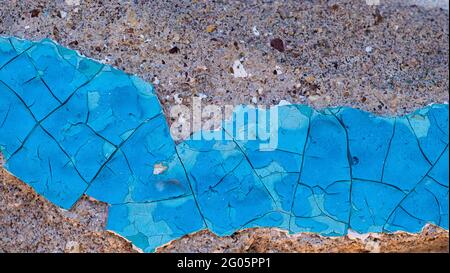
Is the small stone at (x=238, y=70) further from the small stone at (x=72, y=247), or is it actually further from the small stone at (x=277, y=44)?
the small stone at (x=72, y=247)

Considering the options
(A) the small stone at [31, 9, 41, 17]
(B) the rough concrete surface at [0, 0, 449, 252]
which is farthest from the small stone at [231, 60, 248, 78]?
(A) the small stone at [31, 9, 41, 17]

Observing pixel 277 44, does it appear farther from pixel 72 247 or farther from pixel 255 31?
pixel 72 247

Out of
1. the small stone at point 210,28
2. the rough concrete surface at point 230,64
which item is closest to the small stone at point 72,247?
the rough concrete surface at point 230,64

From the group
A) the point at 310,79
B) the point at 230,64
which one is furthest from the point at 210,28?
the point at 310,79

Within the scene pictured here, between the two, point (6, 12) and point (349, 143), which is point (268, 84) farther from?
point (6, 12)
